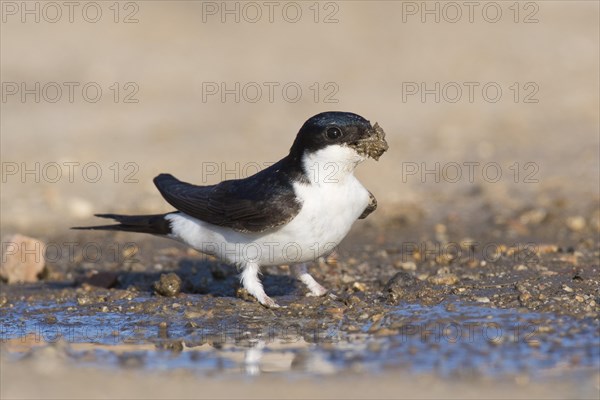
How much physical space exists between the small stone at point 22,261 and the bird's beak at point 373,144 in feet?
9.54

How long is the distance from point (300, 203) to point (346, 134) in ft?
1.46

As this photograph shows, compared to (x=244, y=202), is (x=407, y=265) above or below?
below

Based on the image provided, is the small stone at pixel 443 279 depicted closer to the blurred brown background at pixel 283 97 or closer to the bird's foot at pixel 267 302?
the bird's foot at pixel 267 302

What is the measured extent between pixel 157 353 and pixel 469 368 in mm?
1530

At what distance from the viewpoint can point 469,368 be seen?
475 cm

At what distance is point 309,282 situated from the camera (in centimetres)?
668

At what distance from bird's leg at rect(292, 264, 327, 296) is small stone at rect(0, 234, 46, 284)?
2.11m

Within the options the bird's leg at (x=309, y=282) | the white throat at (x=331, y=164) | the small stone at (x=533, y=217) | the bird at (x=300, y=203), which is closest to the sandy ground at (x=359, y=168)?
the small stone at (x=533, y=217)

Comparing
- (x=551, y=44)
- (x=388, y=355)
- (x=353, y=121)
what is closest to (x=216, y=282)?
(x=353, y=121)

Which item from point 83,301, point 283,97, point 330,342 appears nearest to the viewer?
point 330,342

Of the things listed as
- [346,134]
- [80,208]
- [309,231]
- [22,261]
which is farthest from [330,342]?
[80,208]

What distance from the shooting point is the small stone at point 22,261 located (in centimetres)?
776

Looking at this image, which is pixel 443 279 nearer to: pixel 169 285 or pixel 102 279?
pixel 169 285

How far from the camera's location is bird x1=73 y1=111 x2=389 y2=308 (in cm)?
603
